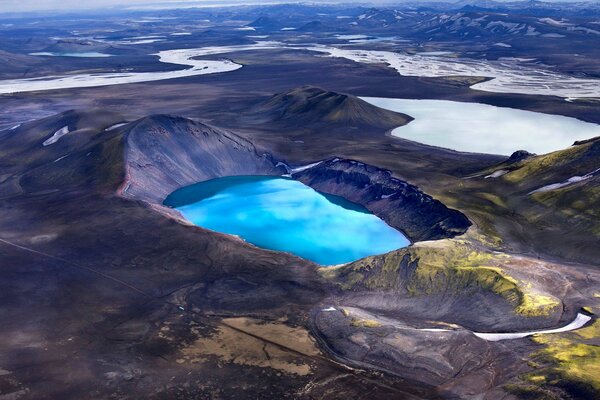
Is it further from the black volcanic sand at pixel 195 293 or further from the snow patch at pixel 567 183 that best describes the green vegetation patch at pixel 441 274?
the snow patch at pixel 567 183

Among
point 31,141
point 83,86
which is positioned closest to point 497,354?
point 31,141

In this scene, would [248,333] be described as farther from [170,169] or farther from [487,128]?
[487,128]

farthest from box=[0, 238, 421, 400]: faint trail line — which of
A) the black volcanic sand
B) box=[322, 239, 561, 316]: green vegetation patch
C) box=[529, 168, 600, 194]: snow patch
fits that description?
box=[529, 168, 600, 194]: snow patch

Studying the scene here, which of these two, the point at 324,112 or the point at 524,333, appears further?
the point at 324,112

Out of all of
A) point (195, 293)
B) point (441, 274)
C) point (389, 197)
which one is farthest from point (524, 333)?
point (389, 197)

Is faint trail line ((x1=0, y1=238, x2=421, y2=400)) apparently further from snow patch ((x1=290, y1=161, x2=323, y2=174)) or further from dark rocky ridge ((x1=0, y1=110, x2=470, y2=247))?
snow patch ((x1=290, y1=161, x2=323, y2=174))

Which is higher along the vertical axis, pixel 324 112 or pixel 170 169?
pixel 324 112

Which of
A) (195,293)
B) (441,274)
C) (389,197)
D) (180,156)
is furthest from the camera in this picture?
(180,156)
